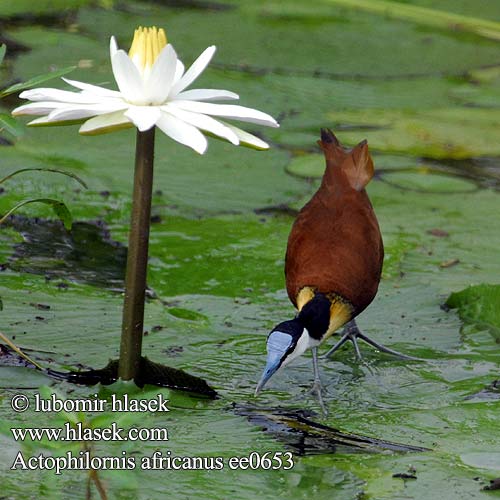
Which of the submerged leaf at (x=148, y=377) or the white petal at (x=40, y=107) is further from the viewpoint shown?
the submerged leaf at (x=148, y=377)

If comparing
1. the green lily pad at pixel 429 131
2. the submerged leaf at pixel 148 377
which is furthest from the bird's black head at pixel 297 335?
the green lily pad at pixel 429 131

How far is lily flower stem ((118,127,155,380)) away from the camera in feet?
7.59

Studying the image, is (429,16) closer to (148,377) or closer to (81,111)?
(148,377)

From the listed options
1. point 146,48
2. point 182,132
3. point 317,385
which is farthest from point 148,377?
point 146,48

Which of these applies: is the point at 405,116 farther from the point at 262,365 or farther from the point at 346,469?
the point at 346,469

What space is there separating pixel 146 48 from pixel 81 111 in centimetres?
26

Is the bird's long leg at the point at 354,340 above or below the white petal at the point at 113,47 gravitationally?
below

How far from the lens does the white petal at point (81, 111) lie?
2121mm

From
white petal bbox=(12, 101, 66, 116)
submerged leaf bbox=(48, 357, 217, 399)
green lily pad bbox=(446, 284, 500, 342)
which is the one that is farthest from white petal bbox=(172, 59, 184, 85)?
green lily pad bbox=(446, 284, 500, 342)

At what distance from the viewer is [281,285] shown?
3346 millimetres

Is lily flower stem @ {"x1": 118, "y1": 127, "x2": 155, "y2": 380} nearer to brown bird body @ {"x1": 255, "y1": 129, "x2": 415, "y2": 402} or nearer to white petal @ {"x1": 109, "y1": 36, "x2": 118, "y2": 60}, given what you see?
white petal @ {"x1": 109, "y1": 36, "x2": 118, "y2": 60}

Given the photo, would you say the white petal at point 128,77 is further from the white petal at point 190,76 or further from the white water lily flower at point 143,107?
the white petal at point 190,76

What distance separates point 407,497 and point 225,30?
418 centimetres

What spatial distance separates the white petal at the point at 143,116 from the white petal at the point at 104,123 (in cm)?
2
